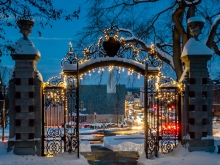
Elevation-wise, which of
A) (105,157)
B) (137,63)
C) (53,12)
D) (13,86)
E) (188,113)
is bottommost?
(105,157)

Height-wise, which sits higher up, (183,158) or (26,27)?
(26,27)

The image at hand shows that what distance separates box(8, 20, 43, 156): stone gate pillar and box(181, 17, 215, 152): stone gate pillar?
5019 millimetres

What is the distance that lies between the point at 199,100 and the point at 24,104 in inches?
226

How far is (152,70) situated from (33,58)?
396 centimetres

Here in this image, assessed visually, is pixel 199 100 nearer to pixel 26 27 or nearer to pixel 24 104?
pixel 24 104

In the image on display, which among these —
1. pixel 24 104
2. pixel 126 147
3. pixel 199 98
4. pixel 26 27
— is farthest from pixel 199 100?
pixel 26 27

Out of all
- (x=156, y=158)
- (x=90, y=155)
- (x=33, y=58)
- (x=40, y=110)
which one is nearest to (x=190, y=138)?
(x=156, y=158)

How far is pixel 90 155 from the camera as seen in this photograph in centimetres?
1355

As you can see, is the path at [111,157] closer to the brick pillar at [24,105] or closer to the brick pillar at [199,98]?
the brick pillar at [24,105]

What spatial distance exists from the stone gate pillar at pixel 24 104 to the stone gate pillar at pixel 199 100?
502 centimetres

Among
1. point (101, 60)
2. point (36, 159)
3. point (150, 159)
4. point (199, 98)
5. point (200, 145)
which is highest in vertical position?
point (101, 60)

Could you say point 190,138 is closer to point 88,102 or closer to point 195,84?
point 195,84

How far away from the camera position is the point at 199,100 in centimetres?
1216

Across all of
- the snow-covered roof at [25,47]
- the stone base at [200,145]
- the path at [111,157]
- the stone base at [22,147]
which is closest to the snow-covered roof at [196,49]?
the stone base at [200,145]
